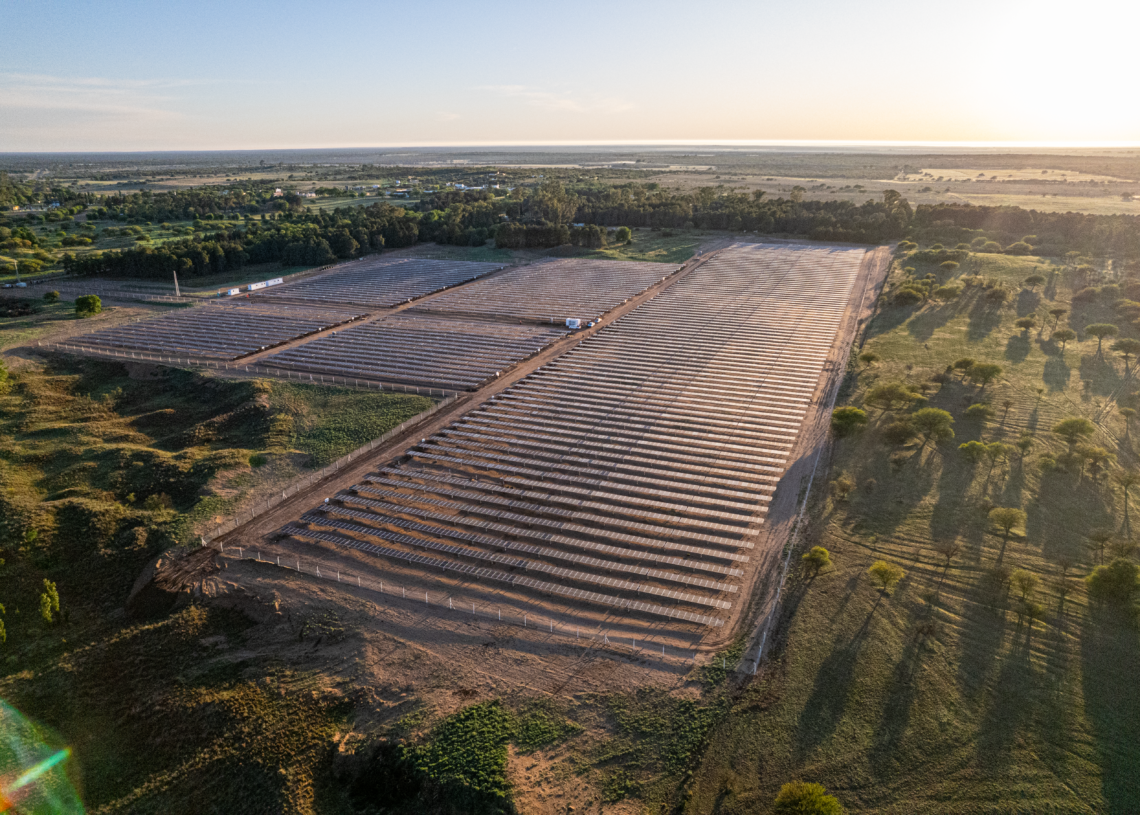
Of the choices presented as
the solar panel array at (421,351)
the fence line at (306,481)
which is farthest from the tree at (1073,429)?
the fence line at (306,481)

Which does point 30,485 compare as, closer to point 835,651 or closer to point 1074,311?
point 835,651

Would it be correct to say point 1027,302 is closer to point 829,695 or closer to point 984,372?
point 984,372

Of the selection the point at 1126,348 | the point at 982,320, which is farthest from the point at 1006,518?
the point at 982,320

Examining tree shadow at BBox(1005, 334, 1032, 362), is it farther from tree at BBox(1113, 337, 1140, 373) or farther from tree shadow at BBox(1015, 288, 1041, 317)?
tree shadow at BBox(1015, 288, 1041, 317)

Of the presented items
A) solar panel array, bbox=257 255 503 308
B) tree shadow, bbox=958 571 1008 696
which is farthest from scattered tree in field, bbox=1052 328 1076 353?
solar panel array, bbox=257 255 503 308

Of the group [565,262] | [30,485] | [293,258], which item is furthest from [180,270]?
[30,485]

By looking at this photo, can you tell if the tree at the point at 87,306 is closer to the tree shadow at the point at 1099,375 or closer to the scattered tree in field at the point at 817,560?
the scattered tree in field at the point at 817,560
